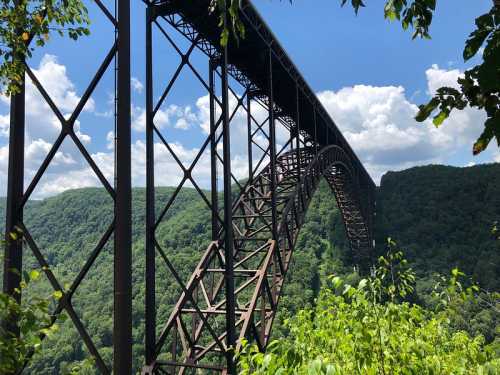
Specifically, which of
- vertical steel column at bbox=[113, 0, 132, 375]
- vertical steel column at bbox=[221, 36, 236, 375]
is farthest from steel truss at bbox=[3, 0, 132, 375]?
vertical steel column at bbox=[221, 36, 236, 375]

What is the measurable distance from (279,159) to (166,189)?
211ft

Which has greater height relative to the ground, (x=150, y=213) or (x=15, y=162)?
(x=15, y=162)

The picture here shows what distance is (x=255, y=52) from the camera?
38.1 ft

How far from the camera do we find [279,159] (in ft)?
61.0

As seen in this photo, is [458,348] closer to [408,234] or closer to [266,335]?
[266,335]

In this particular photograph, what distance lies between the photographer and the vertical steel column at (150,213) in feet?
22.1

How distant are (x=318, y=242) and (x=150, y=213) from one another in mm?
42286

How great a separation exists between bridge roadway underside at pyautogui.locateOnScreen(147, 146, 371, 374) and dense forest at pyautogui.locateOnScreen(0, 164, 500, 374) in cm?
846

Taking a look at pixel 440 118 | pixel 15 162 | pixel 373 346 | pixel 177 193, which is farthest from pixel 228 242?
pixel 440 118

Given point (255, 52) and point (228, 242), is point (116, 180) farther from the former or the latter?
point (255, 52)

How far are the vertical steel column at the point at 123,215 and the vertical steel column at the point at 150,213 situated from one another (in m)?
2.21

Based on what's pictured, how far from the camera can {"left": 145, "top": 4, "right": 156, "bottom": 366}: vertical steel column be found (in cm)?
674

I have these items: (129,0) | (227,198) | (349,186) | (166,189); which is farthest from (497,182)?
(166,189)

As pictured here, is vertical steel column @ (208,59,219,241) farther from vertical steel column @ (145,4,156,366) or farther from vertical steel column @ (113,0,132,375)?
vertical steel column @ (113,0,132,375)
